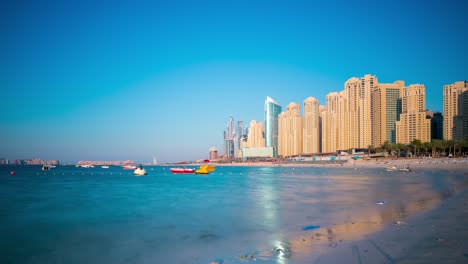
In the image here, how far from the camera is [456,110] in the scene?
169 m

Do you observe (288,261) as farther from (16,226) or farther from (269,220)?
(16,226)

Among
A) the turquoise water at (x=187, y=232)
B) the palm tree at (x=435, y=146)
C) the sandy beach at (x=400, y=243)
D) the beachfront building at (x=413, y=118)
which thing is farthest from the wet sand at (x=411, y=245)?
the beachfront building at (x=413, y=118)

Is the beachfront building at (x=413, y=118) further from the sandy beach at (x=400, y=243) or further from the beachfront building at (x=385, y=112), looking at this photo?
the sandy beach at (x=400, y=243)

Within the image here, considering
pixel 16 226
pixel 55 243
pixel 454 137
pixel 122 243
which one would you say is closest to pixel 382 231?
pixel 122 243

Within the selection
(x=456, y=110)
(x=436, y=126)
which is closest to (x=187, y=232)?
(x=456, y=110)

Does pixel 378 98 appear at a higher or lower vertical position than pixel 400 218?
higher

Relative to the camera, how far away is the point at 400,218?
17.7m

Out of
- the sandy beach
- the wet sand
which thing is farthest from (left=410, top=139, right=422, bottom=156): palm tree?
the wet sand

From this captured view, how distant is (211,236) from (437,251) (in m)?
9.07

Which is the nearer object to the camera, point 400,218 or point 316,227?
point 316,227

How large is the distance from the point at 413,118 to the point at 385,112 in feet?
62.6

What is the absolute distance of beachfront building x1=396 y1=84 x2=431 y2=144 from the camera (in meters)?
175

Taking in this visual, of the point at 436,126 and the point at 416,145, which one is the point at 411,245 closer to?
the point at 416,145

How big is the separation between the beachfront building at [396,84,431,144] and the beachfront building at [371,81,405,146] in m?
8.36
